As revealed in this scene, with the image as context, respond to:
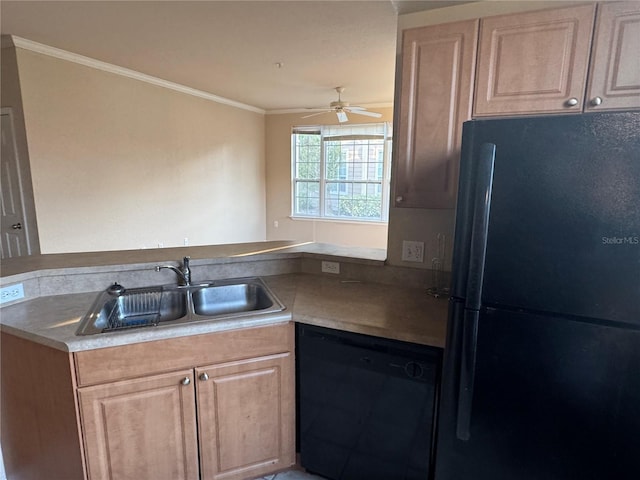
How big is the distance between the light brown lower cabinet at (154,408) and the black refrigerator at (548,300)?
0.84m

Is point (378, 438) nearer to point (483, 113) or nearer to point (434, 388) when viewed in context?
point (434, 388)

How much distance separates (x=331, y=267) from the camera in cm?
219

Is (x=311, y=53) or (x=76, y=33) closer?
(x=76, y=33)

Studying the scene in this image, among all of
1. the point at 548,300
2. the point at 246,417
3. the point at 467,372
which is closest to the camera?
the point at 548,300

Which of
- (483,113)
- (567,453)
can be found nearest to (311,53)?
(483,113)

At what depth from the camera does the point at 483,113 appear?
62.5 inches

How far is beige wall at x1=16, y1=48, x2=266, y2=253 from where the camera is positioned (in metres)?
3.24

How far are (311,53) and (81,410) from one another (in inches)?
124

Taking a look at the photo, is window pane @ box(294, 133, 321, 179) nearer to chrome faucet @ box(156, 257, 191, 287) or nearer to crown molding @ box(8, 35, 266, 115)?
crown molding @ box(8, 35, 266, 115)

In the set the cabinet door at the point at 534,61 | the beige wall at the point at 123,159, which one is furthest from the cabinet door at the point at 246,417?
the beige wall at the point at 123,159

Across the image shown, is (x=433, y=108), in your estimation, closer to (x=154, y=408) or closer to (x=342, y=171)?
(x=154, y=408)

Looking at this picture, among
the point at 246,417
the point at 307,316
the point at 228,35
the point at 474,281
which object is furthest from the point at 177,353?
the point at 228,35

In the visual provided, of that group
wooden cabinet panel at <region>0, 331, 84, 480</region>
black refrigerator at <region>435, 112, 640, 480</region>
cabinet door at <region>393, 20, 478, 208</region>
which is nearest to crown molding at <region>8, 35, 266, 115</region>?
wooden cabinet panel at <region>0, 331, 84, 480</region>

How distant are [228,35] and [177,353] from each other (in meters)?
2.45
